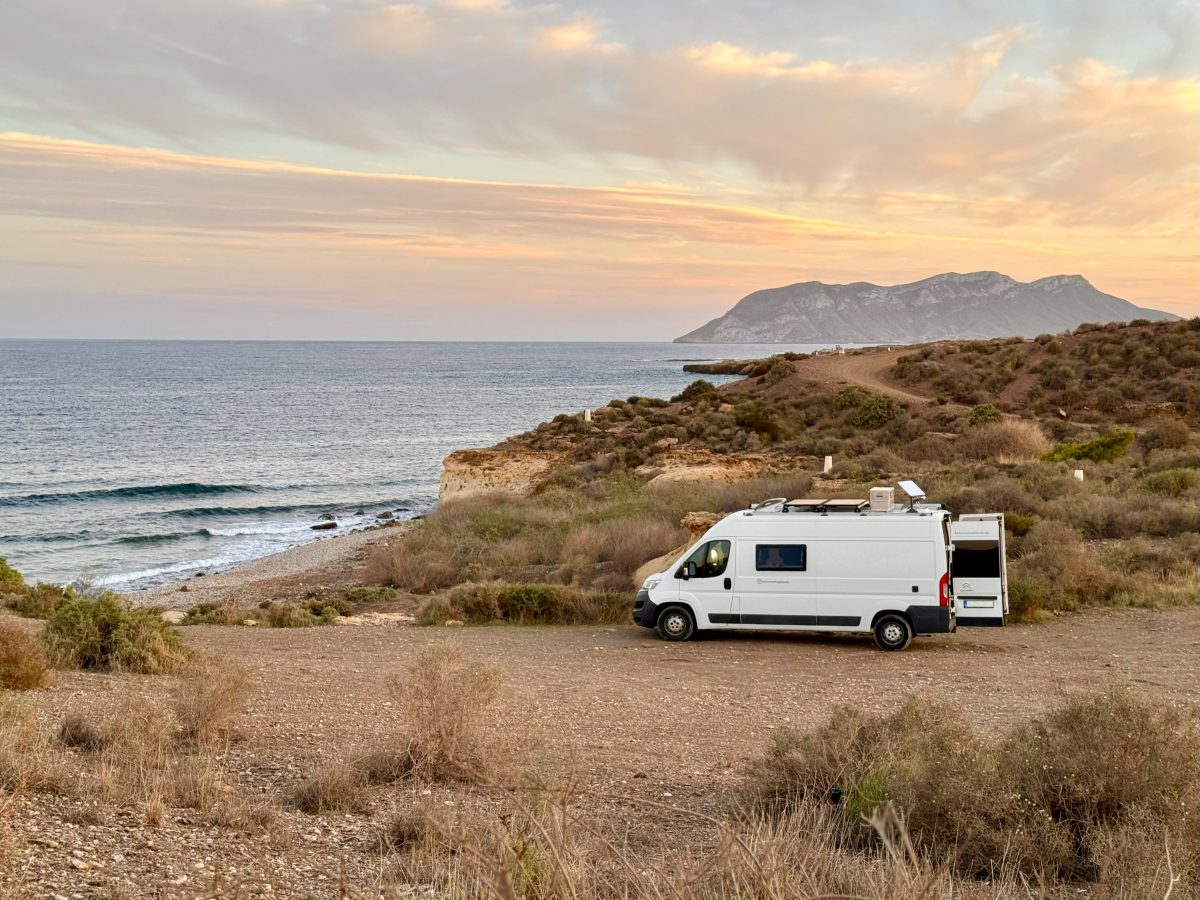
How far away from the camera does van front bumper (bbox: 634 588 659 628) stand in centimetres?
1535

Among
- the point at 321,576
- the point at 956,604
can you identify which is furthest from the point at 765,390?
the point at 956,604

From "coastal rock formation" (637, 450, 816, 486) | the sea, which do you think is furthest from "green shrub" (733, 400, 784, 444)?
the sea

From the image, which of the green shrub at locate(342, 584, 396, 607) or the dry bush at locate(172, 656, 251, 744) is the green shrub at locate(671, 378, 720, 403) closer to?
the green shrub at locate(342, 584, 396, 607)

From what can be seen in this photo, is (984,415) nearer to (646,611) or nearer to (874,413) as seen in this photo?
(874,413)

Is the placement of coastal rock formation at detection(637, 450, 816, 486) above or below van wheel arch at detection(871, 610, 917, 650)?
above

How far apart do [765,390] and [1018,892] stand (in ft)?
170

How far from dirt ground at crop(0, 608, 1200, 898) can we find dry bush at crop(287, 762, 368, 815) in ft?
0.46

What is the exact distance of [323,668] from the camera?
1338cm

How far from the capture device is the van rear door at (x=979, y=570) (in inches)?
589

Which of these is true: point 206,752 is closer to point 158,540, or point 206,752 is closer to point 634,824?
point 634,824

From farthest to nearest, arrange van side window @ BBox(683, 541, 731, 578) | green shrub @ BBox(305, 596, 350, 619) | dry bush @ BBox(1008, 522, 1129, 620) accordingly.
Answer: green shrub @ BBox(305, 596, 350, 619) → dry bush @ BBox(1008, 522, 1129, 620) → van side window @ BBox(683, 541, 731, 578)

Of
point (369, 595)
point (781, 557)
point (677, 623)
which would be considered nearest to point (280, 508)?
point (369, 595)

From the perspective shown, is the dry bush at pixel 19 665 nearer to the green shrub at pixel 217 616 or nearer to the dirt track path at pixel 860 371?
the green shrub at pixel 217 616

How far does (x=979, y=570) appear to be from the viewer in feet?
49.6
